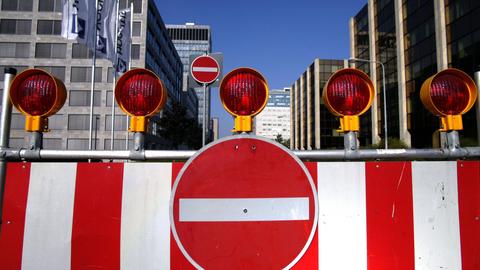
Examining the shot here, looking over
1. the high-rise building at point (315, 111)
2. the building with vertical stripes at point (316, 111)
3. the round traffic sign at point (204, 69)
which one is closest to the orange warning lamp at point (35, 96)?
the round traffic sign at point (204, 69)

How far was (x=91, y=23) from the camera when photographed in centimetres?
1453

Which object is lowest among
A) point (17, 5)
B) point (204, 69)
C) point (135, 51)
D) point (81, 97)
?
point (204, 69)

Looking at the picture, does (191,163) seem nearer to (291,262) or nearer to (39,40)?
(291,262)

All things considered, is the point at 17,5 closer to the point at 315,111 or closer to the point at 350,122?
the point at 315,111

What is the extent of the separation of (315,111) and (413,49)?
36306 mm

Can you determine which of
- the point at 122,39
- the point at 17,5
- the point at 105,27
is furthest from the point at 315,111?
the point at 105,27

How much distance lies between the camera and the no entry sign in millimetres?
1385

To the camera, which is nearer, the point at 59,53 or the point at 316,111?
the point at 59,53

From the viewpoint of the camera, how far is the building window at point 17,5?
56500 mm

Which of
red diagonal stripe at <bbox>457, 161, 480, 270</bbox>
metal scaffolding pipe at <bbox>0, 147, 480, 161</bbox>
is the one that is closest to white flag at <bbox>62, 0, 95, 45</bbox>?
metal scaffolding pipe at <bbox>0, 147, 480, 161</bbox>

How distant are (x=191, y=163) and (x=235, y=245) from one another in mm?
364

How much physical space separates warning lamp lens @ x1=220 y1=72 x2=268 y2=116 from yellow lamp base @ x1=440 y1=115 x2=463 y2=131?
842 mm

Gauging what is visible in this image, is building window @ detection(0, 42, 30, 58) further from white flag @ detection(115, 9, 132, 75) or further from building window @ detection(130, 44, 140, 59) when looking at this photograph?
white flag @ detection(115, 9, 132, 75)

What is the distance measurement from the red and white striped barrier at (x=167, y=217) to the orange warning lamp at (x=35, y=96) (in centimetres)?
21
